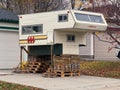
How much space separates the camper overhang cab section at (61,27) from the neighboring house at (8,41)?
13.5ft

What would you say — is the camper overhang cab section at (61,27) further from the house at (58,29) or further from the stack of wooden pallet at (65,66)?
the stack of wooden pallet at (65,66)

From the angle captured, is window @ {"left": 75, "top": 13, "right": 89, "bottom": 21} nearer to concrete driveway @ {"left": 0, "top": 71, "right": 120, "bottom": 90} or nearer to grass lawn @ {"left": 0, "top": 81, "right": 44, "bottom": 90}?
concrete driveway @ {"left": 0, "top": 71, "right": 120, "bottom": 90}

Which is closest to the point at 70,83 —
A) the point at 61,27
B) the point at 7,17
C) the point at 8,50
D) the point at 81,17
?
the point at 61,27

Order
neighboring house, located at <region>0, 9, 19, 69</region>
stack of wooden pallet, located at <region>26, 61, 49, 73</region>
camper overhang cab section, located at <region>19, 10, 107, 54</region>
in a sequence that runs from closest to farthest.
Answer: camper overhang cab section, located at <region>19, 10, 107, 54</region> → stack of wooden pallet, located at <region>26, 61, 49, 73</region> → neighboring house, located at <region>0, 9, 19, 69</region>

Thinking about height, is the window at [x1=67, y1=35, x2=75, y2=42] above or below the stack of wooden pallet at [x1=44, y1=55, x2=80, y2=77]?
above

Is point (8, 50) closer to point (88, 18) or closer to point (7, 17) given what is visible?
point (7, 17)

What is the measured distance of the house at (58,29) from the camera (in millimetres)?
21797

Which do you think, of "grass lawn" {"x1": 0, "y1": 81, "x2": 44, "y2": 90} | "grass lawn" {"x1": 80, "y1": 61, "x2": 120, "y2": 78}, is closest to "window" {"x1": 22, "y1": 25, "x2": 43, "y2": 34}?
"grass lawn" {"x1": 80, "y1": 61, "x2": 120, "y2": 78}

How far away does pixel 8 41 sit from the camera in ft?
94.2

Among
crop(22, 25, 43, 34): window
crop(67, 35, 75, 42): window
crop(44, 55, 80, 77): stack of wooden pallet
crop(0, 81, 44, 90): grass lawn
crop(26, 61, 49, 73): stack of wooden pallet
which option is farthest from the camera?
crop(26, 61, 49, 73): stack of wooden pallet

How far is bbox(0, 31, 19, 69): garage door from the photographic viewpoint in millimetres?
28192

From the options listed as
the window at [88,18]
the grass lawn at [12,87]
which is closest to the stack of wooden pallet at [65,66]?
the window at [88,18]

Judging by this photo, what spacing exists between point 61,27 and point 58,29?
1.27 feet

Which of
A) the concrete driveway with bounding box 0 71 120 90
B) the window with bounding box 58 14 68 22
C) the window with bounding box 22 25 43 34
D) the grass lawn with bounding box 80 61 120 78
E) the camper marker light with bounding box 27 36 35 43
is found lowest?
the concrete driveway with bounding box 0 71 120 90
